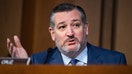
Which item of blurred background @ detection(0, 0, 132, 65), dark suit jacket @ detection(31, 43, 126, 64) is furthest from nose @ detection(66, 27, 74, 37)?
blurred background @ detection(0, 0, 132, 65)

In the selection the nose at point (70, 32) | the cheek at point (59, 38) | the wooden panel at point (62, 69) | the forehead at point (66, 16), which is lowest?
the wooden panel at point (62, 69)

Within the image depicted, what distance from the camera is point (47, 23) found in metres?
2.18

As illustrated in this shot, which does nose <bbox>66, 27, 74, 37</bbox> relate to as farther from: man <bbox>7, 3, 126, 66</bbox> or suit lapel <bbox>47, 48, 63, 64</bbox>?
suit lapel <bbox>47, 48, 63, 64</bbox>

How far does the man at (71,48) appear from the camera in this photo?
1.57m

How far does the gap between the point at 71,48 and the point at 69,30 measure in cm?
8

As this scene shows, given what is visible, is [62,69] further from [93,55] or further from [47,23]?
[47,23]

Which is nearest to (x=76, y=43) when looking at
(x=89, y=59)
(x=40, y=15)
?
(x=89, y=59)

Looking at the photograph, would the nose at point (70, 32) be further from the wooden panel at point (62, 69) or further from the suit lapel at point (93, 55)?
the wooden panel at point (62, 69)

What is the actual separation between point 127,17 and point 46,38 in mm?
487

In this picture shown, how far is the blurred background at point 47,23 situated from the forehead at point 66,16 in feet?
1.39

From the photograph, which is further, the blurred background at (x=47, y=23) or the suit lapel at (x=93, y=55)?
the blurred background at (x=47, y=23)

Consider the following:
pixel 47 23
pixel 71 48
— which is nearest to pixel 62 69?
pixel 71 48

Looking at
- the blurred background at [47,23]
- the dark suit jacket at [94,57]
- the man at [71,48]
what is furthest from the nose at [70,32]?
the blurred background at [47,23]

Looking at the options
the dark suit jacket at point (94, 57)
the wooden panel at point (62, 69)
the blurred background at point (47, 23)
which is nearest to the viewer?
the wooden panel at point (62, 69)
